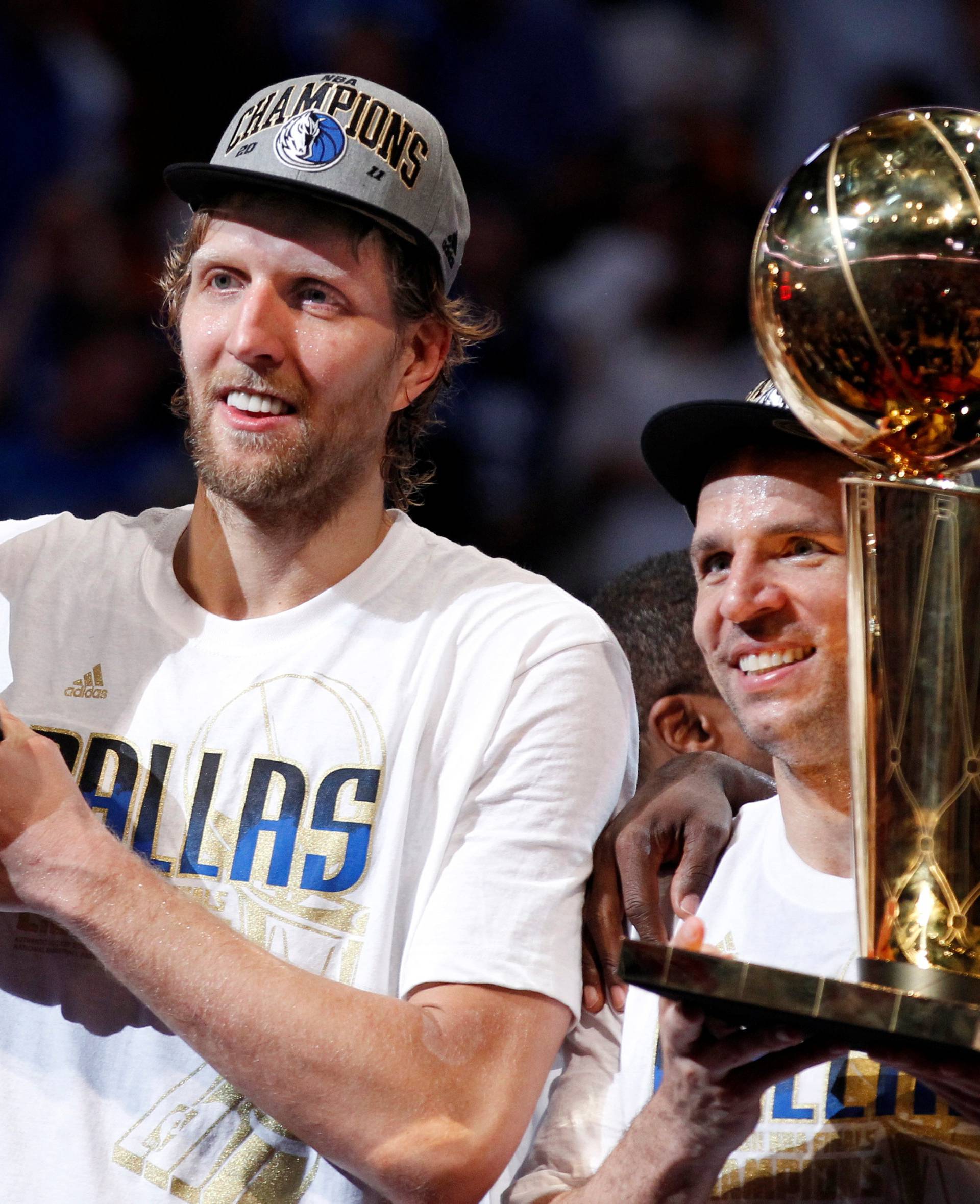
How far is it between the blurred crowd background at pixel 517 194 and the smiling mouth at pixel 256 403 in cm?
104

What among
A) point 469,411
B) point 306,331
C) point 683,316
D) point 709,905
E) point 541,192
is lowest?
point 709,905

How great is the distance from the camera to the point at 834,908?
1495mm

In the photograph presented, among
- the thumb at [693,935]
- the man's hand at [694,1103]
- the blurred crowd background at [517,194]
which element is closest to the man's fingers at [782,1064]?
the man's hand at [694,1103]

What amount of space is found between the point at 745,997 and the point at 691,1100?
355 mm

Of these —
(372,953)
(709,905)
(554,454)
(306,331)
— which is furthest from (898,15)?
(372,953)

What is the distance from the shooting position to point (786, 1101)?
4.72 feet

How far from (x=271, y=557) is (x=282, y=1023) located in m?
0.62

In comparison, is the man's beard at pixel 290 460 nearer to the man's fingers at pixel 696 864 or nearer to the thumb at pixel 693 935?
the man's fingers at pixel 696 864

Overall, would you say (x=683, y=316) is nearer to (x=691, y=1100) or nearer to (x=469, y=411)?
(x=469, y=411)

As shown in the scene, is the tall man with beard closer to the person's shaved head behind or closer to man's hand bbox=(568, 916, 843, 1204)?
man's hand bbox=(568, 916, 843, 1204)

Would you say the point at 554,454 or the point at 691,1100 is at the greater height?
the point at 554,454

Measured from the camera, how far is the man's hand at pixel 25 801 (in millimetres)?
1398

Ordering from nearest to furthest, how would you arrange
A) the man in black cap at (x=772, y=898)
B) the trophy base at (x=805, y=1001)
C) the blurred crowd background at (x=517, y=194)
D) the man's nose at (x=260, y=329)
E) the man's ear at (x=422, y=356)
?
the trophy base at (x=805, y=1001) → the man in black cap at (x=772, y=898) → the man's nose at (x=260, y=329) → the man's ear at (x=422, y=356) → the blurred crowd background at (x=517, y=194)

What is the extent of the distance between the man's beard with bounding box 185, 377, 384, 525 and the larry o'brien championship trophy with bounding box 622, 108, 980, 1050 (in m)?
0.80
